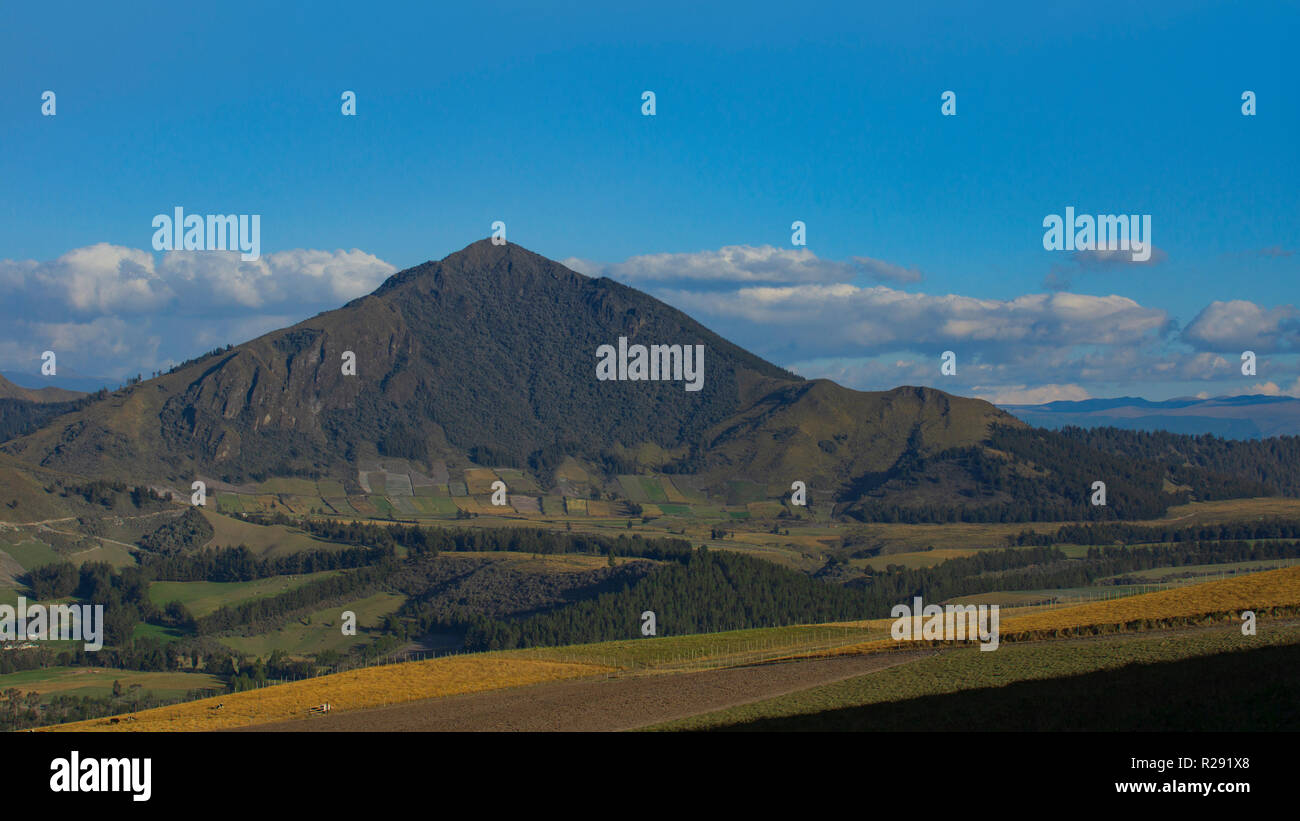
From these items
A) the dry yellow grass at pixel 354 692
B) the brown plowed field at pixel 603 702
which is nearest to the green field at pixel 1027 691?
the brown plowed field at pixel 603 702

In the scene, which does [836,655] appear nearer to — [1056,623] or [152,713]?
[1056,623]

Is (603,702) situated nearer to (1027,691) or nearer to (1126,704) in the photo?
(1027,691)

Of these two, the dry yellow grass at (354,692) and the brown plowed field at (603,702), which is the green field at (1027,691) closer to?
the brown plowed field at (603,702)

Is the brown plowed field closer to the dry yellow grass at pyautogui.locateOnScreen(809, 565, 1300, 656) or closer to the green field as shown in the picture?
the green field

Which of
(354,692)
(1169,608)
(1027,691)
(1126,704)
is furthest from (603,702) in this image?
(1169,608)
